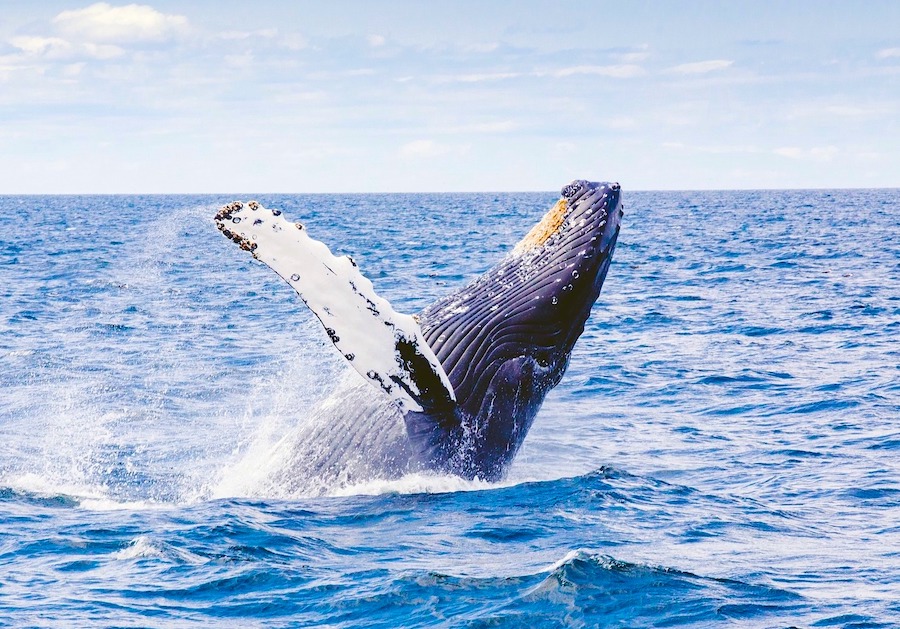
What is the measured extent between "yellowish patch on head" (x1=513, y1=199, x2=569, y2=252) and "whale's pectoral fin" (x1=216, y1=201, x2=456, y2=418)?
205 centimetres

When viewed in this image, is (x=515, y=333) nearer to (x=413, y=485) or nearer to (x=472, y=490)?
(x=472, y=490)

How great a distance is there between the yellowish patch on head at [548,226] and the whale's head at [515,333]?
7 centimetres

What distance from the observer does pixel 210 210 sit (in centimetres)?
785

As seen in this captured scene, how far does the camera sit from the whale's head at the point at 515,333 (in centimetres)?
900

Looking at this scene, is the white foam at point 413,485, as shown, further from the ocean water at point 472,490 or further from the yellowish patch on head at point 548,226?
the yellowish patch on head at point 548,226

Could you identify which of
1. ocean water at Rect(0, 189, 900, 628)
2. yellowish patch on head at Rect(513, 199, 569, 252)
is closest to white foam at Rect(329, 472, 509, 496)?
ocean water at Rect(0, 189, 900, 628)

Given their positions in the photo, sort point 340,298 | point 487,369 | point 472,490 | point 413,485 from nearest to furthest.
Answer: point 340,298 < point 487,369 < point 413,485 < point 472,490

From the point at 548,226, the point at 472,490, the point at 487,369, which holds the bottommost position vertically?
the point at 472,490

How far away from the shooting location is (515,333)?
9.09 metres

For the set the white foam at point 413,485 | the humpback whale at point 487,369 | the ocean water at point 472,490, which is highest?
the humpback whale at point 487,369

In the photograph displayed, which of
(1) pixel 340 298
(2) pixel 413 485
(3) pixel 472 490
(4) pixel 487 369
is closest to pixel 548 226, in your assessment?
(4) pixel 487 369

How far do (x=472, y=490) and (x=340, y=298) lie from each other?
2475mm

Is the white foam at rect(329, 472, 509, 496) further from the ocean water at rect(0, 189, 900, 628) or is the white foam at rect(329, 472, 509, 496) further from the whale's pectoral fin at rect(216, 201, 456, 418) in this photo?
the whale's pectoral fin at rect(216, 201, 456, 418)

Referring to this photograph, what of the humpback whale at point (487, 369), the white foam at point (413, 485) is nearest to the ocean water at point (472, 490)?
the white foam at point (413, 485)
